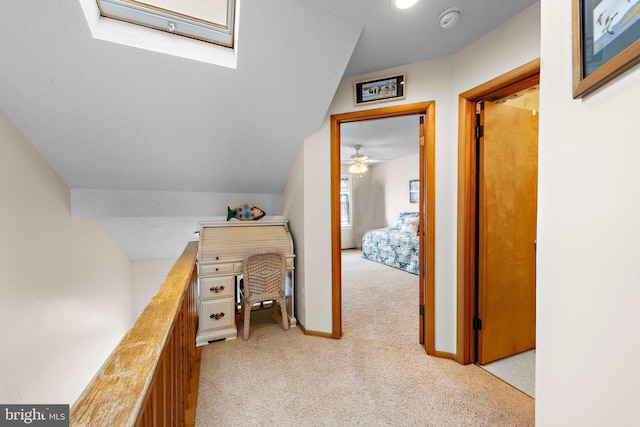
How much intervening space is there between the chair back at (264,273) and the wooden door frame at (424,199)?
520mm

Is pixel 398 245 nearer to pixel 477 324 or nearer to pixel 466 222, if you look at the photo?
pixel 477 324

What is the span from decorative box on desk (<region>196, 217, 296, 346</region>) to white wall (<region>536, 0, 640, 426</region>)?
202 centimetres

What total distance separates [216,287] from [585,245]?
Answer: 2336 millimetres

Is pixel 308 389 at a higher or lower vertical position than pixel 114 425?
lower

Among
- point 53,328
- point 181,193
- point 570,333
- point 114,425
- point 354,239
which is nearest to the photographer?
point 114,425

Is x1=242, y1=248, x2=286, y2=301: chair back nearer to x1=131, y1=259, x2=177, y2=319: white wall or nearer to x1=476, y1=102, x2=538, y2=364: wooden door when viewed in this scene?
x1=476, y1=102, x2=538, y2=364: wooden door

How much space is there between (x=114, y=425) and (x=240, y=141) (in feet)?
6.53

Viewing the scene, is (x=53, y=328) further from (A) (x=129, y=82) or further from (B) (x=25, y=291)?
(A) (x=129, y=82)

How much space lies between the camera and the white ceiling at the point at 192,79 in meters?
1.32

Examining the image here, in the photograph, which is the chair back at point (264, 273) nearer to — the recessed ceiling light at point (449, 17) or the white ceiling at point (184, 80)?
the white ceiling at point (184, 80)

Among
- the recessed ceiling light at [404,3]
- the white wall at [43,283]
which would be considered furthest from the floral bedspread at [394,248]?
the white wall at [43,283]

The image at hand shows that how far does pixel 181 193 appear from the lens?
260 centimetres

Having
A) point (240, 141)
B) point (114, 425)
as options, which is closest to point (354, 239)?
point (240, 141)

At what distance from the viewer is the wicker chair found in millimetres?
2229
